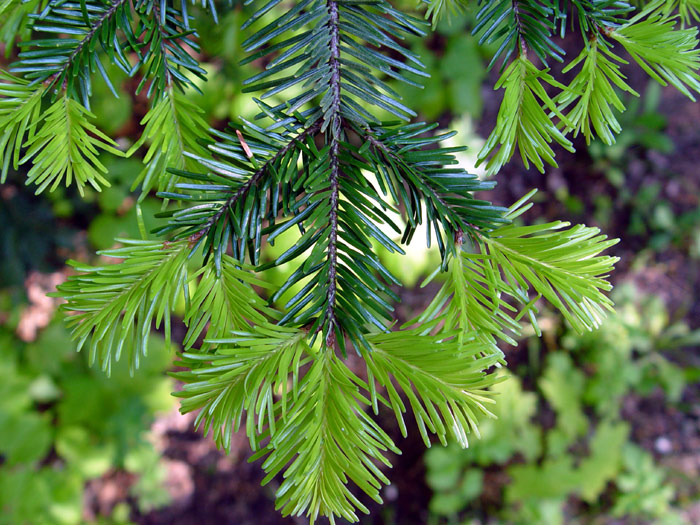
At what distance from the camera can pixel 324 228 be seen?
16.1 inches

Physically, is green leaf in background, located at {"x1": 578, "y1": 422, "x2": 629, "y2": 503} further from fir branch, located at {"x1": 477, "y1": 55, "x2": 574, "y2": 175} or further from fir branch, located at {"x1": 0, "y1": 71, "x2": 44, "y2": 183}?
fir branch, located at {"x1": 0, "y1": 71, "x2": 44, "y2": 183}

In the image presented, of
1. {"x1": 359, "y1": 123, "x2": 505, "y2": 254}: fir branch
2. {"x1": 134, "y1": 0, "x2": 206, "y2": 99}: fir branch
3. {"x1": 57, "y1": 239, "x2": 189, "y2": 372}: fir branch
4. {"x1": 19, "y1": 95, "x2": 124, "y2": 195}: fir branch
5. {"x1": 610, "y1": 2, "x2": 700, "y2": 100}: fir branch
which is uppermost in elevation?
{"x1": 610, "y1": 2, "x2": 700, "y2": 100}: fir branch

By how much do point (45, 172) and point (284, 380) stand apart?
29 centimetres

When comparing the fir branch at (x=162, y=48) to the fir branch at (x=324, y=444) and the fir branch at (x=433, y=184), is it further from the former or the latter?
the fir branch at (x=324, y=444)

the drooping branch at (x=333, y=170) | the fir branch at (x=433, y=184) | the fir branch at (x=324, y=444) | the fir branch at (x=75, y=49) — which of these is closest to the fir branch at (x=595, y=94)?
the fir branch at (x=433, y=184)

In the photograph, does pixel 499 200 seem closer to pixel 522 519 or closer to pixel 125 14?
pixel 522 519

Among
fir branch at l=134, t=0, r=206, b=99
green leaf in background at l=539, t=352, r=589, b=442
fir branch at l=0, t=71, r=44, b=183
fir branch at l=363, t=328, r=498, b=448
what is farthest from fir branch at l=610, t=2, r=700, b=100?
→ green leaf in background at l=539, t=352, r=589, b=442

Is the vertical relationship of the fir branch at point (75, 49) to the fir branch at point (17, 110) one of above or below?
above

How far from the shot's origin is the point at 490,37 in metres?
0.43

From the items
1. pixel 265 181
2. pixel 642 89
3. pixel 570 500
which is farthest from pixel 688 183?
pixel 265 181

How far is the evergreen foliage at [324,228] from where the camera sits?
38cm

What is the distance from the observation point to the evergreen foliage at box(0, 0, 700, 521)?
0.38 metres

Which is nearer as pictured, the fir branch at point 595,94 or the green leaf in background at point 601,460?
the fir branch at point 595,94

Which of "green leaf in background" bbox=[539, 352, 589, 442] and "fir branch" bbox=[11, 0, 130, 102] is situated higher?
"fir branch" bbox=[11, 0, 130, 102]
